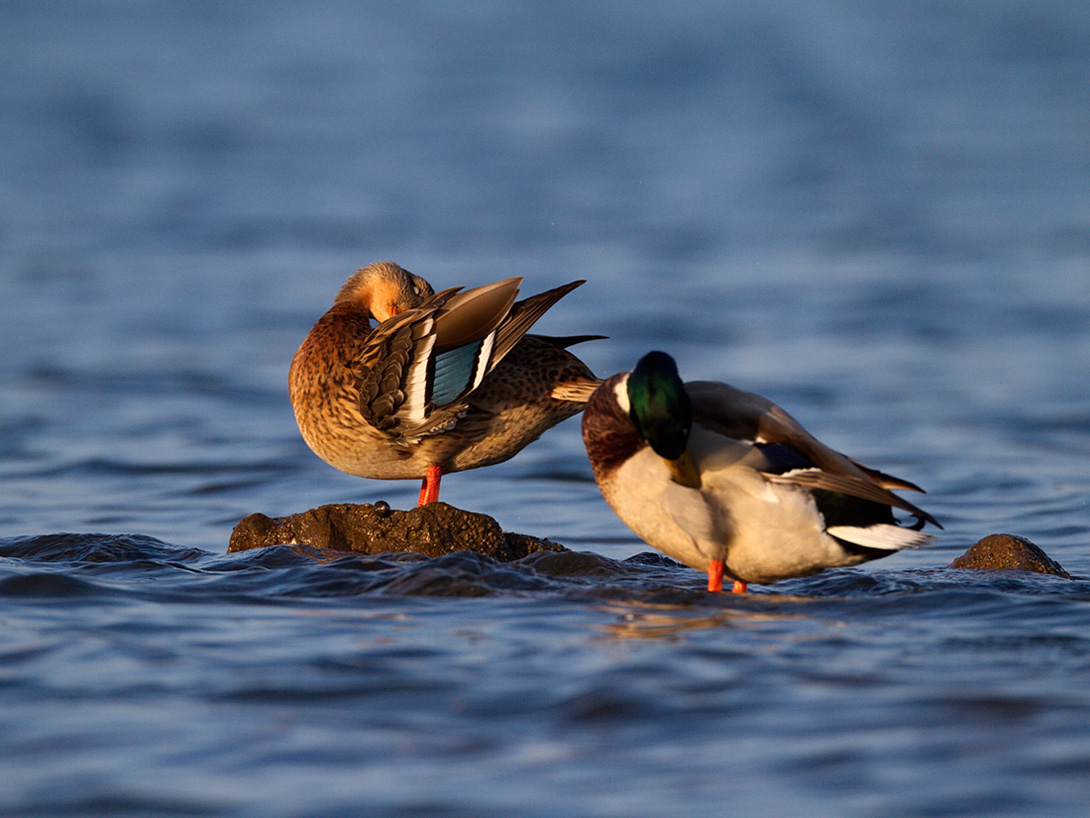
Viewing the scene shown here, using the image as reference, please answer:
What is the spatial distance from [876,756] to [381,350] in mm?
3007

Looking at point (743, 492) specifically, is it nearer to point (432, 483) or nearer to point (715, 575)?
point (715, 575)

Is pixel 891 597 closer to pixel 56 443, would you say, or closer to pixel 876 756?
pixel 876 756

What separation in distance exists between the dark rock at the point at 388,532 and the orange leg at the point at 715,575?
0.85 m

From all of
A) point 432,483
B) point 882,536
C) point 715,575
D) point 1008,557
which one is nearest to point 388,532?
point 432,483

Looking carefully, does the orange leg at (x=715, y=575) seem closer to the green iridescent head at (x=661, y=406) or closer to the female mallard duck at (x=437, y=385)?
the green iridescent head at (x=661, y=406)

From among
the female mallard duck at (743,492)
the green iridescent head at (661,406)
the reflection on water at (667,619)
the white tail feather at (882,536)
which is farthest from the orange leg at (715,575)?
the green iridescent head at (661,406)

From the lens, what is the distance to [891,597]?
15.0ft

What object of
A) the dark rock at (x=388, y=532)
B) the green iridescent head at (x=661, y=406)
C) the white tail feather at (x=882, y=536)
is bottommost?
the white tail feather at (x=882, y=536)

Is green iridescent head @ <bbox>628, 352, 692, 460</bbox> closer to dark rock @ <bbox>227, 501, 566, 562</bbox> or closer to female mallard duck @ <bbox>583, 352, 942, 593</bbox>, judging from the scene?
female mallard duck @ <bbox>583, 352, 942, 593</bbox>

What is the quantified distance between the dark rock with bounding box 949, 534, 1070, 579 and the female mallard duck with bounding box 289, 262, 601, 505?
1.61 meters

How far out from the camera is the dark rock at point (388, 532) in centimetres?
520

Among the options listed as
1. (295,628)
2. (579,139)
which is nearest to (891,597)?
(295,628)

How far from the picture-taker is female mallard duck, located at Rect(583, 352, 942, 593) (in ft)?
14.6

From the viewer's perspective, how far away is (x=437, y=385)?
213 inches
